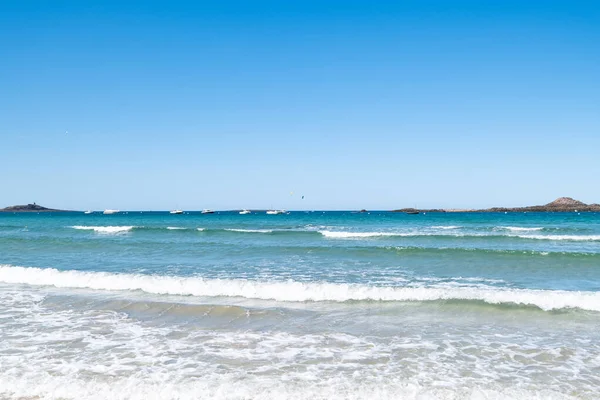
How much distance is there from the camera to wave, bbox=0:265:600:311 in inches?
399

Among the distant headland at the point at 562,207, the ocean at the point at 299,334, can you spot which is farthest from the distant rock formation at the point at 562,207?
the ocean at the point at 299,334

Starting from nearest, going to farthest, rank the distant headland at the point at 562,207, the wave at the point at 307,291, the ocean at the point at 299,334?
the ocean at the point at 299,334 < the wave at the point at 307,291 < the distant headland at the point at 562,207

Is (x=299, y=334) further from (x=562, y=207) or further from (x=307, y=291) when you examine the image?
(x=562, y=207)

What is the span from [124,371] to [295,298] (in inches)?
216

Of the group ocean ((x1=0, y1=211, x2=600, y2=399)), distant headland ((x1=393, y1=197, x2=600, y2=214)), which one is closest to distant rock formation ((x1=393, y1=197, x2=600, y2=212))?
distant headland ((x1=393, y1=197, x2=600, y2=214))

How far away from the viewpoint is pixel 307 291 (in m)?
11.3

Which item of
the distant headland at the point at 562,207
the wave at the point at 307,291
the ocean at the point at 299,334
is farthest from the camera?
the distant headland at the point at 562,207

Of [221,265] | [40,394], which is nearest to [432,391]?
[40,394]

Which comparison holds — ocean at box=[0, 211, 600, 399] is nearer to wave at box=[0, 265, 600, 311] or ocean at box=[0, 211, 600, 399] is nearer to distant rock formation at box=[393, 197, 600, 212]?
wave at box=[0, 265, 600, 311]

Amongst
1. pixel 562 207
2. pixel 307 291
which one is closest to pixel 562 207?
pixel 562 207

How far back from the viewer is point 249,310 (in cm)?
965

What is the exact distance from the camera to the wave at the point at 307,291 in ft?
33.2

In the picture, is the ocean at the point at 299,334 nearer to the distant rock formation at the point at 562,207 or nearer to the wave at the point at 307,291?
the wave at the point at 307,291

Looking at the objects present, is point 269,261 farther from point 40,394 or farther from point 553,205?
point 553,205
